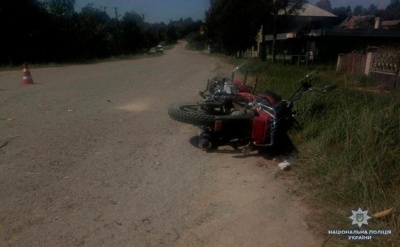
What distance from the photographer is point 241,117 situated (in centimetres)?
517

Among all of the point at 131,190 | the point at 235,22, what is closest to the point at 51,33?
the point at 235,22

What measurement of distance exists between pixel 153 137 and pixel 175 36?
109 m

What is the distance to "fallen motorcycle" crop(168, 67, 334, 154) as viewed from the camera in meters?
4.89

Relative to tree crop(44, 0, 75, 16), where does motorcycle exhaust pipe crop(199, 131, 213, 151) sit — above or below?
below

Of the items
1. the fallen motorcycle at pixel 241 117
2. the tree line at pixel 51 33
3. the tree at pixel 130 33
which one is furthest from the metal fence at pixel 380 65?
the tree at pixel 130 33

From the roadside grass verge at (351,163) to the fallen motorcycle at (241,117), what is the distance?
18.2 inches

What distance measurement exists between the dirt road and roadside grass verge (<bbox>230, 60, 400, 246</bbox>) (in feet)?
1.05

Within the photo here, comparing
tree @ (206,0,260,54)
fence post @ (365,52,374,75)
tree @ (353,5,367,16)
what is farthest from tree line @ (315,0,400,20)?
fence post @ (365,52,374,75)

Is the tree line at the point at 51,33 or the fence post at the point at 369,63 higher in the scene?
the tree line at the point at 51,33

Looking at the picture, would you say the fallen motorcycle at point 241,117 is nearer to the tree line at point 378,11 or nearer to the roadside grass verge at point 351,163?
the roadside grass verge at point 351,163

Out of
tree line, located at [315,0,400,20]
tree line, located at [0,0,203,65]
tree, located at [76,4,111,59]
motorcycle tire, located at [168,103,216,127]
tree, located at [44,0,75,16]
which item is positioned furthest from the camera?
tree line, located at [315,0,400,20]

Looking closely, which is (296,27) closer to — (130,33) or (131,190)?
(130,33)

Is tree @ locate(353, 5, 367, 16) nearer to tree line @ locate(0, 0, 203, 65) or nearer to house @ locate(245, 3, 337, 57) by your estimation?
house @ locate(245, 3, 337, 57)

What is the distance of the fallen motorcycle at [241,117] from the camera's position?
4.89 meters
